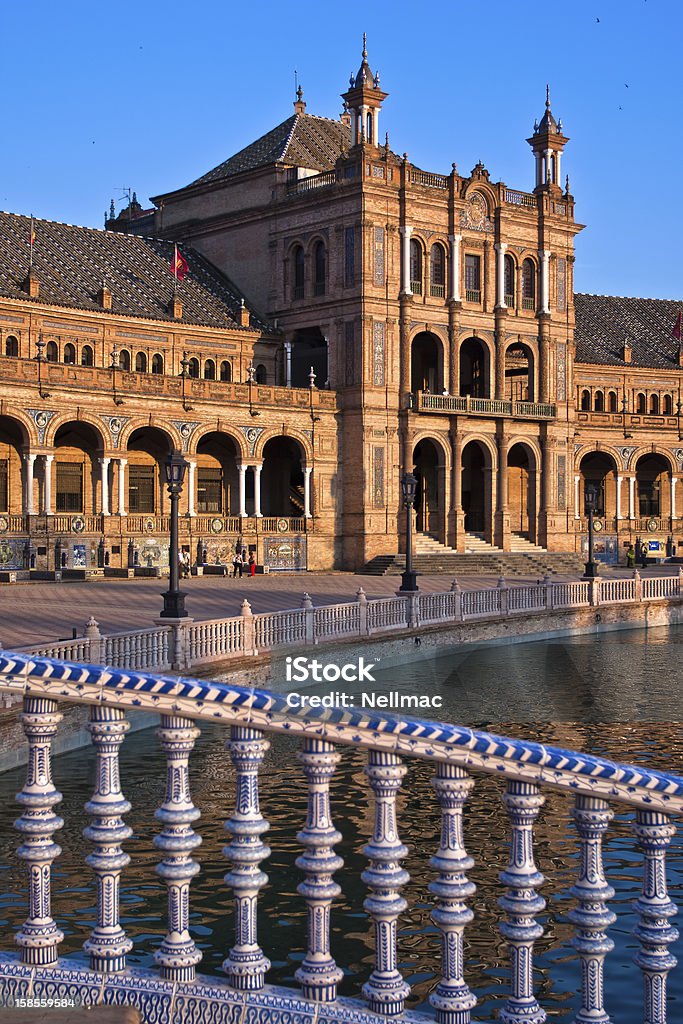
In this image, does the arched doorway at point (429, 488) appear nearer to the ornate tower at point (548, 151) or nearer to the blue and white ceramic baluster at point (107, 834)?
the ornate tower at point (548, 151)

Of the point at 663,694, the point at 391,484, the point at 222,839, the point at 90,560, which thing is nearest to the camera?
the point at 222,839

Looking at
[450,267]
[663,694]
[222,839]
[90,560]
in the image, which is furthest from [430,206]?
[222,839]

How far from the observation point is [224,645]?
22969 mm

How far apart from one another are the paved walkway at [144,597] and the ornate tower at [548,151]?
71.3 ft

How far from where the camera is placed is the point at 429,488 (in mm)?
58031

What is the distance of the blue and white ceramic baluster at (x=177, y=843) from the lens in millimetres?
4793

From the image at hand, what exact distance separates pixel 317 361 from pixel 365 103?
11.2 m

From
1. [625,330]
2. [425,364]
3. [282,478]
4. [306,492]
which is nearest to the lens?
[306,492]

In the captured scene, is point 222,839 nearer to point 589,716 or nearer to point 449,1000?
point 449,1000

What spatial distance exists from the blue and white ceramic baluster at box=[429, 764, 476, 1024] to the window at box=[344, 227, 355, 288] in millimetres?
50164

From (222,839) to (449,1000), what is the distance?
28.3 feet

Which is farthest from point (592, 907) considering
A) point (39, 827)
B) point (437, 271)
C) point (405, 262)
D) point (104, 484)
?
point (437, 271)

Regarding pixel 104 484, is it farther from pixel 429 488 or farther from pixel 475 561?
pixel 429 488

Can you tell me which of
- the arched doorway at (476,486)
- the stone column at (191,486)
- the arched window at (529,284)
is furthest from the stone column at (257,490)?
the arched window at (529,284)
